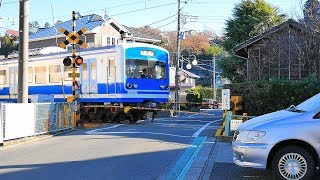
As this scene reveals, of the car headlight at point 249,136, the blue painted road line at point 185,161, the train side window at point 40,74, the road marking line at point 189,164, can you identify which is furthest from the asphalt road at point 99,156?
the train side window at point 40,74

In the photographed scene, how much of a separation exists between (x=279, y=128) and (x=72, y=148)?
633 cm

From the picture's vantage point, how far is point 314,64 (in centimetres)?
2056

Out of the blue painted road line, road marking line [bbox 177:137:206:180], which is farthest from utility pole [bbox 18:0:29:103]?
road marking line [bbox 177:137:206:180]

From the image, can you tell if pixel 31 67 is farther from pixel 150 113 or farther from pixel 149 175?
pixel 149 175

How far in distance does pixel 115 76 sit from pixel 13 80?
784cm

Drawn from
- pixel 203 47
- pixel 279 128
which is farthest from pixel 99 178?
pixel 203 47

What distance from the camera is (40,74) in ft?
73.0

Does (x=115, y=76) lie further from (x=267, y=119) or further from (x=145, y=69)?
(x=267, y=119)

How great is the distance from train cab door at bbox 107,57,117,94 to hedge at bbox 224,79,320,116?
576cm

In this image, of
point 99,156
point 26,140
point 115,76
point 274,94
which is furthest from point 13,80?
point 99,156

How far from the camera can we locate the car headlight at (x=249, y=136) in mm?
7230

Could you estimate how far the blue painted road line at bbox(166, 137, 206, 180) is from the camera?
8255 mm

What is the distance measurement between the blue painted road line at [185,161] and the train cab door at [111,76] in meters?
6.87

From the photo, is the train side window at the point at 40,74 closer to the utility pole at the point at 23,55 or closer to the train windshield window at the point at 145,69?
the train windshield window at the point at 145,69
